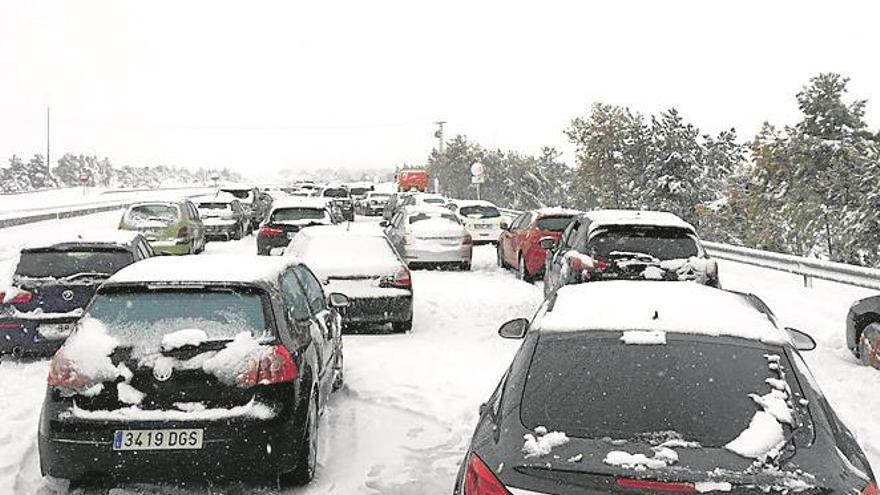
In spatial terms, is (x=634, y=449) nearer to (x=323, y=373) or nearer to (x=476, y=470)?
(x=476, y=470)

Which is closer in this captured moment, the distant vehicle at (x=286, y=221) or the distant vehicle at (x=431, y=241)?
the distant vehicle at (x=431, y=241)

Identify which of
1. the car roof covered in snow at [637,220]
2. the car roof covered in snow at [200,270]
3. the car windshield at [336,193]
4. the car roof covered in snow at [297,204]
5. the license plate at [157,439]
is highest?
the car roof covered in snow at [637,220]

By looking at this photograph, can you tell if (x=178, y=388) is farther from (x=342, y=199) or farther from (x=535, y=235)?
(x=342, y=199)

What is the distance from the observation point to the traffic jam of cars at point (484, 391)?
327 centimetres

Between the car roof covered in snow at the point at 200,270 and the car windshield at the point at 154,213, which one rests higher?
the car roof covered in snow at the point at 200,270

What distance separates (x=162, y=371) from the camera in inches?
204

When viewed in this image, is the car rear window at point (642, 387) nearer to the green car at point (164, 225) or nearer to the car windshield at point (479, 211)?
the green car at point (164, 225)

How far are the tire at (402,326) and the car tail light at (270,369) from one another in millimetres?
6316

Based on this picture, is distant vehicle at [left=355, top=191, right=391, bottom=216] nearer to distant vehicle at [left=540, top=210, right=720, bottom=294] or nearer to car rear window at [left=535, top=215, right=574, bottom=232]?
car rear window at [left=535, top=215, right=574, bottom=232]

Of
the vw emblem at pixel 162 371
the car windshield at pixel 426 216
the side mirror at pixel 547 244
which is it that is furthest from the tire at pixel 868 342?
the car windshield at pixel 426 216

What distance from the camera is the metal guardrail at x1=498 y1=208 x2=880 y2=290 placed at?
42.0 ft

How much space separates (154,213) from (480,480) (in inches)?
795

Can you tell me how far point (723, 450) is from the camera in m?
3.29

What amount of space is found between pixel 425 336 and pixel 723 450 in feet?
28.0
